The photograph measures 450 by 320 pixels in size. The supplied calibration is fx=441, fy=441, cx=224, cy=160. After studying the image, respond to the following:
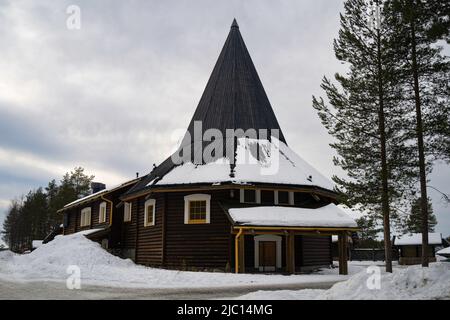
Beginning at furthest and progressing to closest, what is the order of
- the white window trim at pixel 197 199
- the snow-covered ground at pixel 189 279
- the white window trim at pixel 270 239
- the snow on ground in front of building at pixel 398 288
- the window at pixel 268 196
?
the window at pixel 268 196
the white window trim at pixel 197 199
the white window trim at pixel 270 239
the snow-covered ground at pixel 189 279
the snow on ground in front of building at pixel 398 288

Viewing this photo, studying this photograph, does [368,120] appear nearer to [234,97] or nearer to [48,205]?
[234,97]

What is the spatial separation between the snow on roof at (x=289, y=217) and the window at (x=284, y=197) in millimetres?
934

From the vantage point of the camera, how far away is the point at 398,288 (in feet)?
33.7

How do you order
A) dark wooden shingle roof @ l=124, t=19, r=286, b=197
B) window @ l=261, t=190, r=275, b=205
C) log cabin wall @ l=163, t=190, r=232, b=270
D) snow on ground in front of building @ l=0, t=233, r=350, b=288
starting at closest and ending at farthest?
snow on ground in front of building @ l=0, t=233, r=350, b=288 < log cabin wall @ l=163, t=190, r=232, b=270 < window @ l=261, t=190, r=275, b=205 < dark wooden shingle roof @ l=124, t=19, r=286, b=197

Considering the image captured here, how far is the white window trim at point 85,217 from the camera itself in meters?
33.8

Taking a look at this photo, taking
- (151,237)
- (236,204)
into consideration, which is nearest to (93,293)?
(236,204)

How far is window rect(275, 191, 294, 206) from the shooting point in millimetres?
22547

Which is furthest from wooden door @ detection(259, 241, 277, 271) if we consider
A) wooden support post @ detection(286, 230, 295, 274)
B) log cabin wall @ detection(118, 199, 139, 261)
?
log cabin wall @ detection(118, 199, 139, 261)

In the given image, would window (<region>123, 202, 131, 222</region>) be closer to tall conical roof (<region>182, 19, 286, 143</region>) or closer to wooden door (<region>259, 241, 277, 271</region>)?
tall conical roof (<region>182, 19, 286, 143</region>)

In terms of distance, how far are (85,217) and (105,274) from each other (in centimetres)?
1671

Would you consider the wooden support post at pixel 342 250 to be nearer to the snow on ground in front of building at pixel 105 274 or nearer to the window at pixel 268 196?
the snow on ground in front of building at pixel 105 274

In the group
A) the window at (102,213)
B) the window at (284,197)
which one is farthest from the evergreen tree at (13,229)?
the window at (284,197)

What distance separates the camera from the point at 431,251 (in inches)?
2023

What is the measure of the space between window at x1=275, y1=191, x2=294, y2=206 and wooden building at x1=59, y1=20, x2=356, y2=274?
3 centimetres
